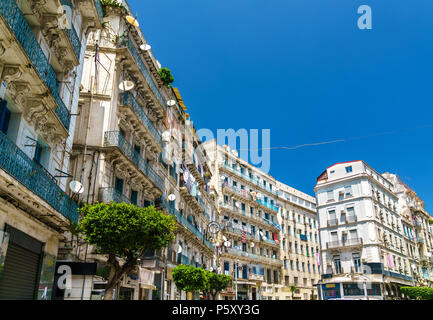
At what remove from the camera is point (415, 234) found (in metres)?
62.4

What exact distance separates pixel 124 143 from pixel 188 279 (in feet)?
32.8

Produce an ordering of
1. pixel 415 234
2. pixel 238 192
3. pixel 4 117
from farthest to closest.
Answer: pixel 415 234 → pixel 238 192 → pixel 4 117

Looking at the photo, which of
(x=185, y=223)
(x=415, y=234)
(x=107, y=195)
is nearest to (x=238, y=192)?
(x=185, y=223)

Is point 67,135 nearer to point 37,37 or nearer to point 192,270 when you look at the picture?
point 37,37

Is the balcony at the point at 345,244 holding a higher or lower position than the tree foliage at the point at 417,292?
higher

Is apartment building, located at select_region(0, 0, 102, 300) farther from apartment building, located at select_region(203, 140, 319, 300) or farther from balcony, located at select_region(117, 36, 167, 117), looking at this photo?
apartment building, located at select_region(203, 140, 319, 300)

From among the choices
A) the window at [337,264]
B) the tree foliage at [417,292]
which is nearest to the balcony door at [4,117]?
the window at [337,264]

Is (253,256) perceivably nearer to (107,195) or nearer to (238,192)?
(238,192)

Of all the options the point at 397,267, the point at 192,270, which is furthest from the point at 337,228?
the point at 192,270

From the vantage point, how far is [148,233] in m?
14.0

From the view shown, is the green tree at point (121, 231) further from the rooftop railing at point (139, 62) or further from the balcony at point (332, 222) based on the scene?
the balcony at point (332, 222)

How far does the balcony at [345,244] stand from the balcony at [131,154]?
104ft

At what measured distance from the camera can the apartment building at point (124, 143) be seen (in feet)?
64.1
